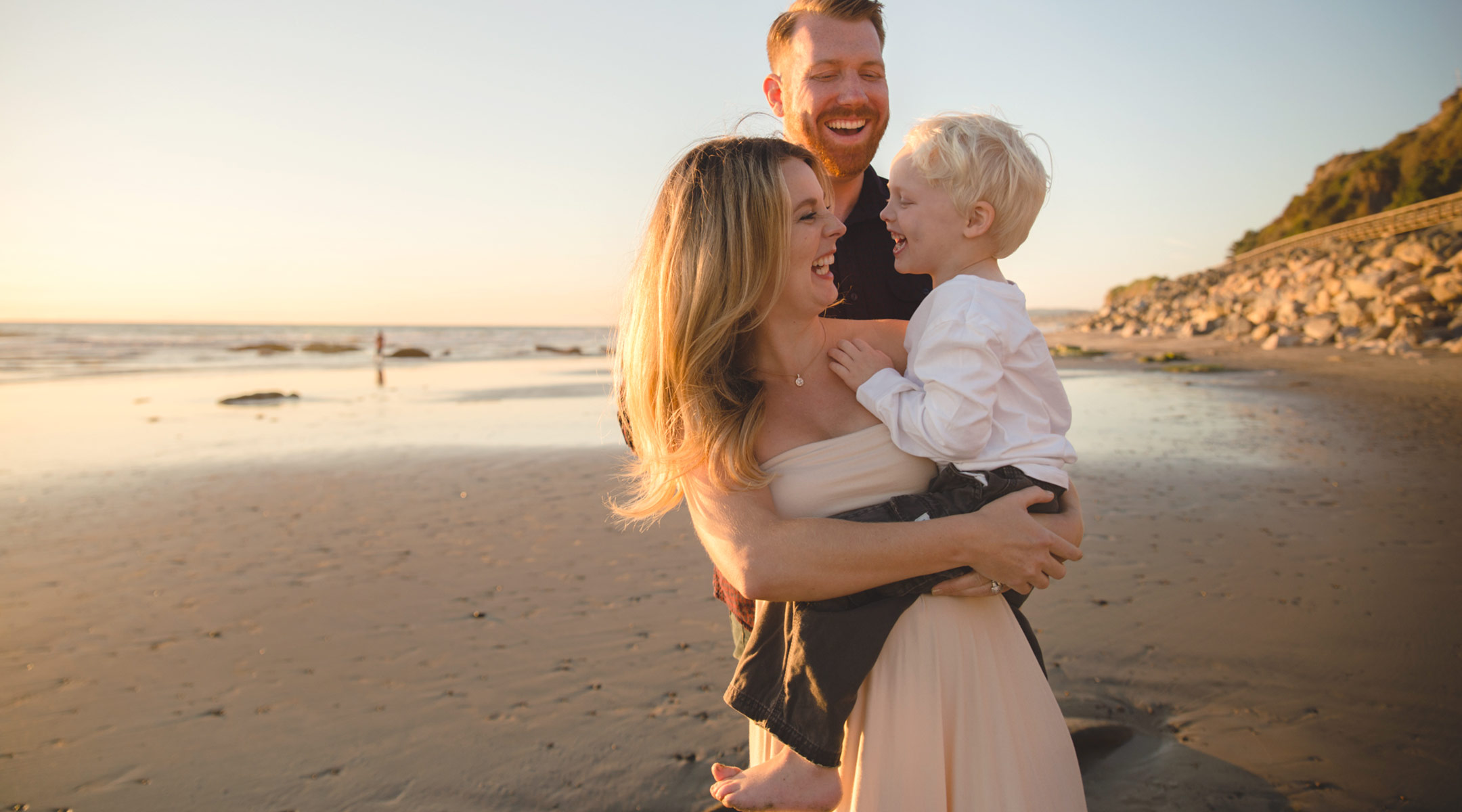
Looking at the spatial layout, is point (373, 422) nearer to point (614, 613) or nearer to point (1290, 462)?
point (614, 613)

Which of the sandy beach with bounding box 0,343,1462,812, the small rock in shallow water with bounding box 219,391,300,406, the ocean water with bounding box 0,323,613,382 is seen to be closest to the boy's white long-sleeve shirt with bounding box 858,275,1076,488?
the sandy beach with bounding box 0,343,1462,812

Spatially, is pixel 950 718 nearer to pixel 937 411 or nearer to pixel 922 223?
pixel 937 411

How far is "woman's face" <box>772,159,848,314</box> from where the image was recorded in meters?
2.12

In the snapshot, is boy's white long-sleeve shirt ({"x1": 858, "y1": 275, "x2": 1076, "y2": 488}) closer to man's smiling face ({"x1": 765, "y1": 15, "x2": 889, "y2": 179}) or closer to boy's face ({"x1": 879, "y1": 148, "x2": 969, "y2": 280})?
boy's face ({"x1": 879, "y1": 148, "x2": 969, "y2": 280})

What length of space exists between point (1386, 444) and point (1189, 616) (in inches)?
242

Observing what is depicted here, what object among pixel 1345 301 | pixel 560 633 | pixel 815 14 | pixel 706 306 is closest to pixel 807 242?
pixel 706 306

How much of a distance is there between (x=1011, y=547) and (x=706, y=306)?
98 cm

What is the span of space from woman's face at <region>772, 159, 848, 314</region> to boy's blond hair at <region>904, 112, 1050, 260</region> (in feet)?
1.29

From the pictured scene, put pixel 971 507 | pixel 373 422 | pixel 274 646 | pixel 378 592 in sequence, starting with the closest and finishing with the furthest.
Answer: pixel 971 507 < pixel 274 646 < pixel 378 592 < pixel 373 422

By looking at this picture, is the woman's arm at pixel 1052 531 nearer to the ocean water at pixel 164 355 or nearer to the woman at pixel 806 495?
the woman at pixel 806 495

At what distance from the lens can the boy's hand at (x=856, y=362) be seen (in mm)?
2211

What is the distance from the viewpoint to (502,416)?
13961mm

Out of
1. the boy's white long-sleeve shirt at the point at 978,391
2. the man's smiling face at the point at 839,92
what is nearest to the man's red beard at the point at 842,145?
the man's smiling face at the point at 839,92

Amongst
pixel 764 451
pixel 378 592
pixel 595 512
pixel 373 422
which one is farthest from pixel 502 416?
pixel 764 451
